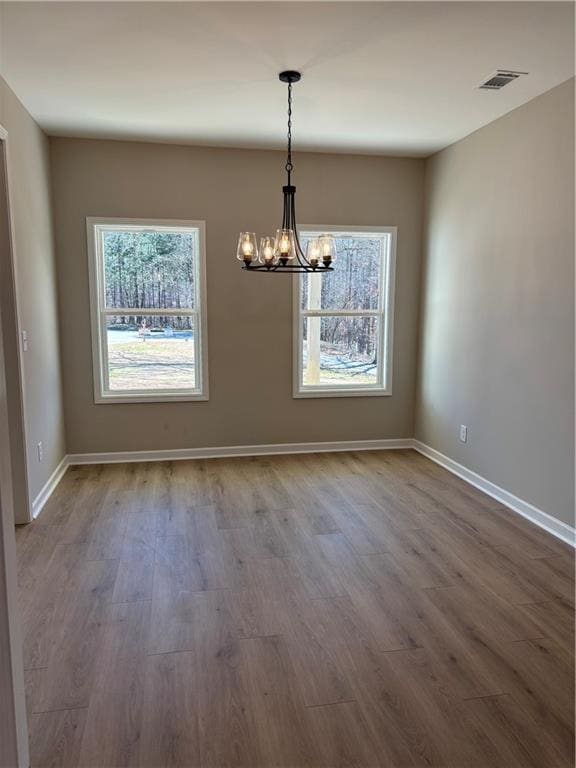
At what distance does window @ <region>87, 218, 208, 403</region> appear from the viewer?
4629 mm

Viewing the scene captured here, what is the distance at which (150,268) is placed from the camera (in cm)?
470

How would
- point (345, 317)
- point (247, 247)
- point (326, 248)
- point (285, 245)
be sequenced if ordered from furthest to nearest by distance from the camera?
point (345, 317) < point (247, 247) < point (326, 248) < point (285, 245)

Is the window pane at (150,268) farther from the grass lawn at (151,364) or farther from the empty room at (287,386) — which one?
the grass lawn at (151,364)

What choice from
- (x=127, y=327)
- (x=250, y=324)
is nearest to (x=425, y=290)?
(x=250, y=324)

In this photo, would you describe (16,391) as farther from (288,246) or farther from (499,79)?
(499,79)

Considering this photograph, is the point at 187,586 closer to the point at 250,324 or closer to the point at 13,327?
the point at 13,327

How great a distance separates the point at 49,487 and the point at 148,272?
2054 mm

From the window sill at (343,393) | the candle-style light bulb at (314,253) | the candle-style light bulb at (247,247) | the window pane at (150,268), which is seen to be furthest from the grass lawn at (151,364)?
the candle-style light bulb at (314,253)

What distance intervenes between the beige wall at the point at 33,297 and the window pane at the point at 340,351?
90.6 inches

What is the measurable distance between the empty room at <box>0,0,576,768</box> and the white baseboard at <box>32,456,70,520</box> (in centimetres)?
4

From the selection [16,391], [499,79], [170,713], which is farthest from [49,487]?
[499,79]

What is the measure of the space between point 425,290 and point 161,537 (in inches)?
134

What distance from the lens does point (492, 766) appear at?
1647mm

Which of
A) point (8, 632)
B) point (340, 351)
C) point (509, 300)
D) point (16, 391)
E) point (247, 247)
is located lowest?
point (8, 632)
